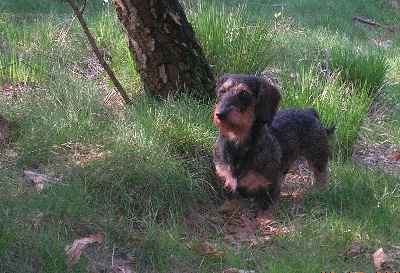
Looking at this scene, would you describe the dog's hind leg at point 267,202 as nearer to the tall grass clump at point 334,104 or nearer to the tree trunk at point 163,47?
the tall grass clump at point 334,104

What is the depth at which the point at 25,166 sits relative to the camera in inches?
175

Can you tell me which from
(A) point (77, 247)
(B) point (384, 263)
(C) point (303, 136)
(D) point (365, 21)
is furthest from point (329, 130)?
(D) point (365, 21)

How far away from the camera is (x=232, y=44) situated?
6125mm

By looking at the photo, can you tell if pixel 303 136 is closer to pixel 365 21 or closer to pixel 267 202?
pixel 267 202

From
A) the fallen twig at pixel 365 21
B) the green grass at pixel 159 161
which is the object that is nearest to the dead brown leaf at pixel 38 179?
the green grass at pixel 159 161

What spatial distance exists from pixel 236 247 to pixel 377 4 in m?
12.9

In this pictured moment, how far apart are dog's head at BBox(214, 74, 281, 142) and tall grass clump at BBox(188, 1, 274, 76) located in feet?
5.40

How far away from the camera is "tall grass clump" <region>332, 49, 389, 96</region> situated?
654 cm

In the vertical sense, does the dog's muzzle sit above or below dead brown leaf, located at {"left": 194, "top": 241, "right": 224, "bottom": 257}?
above

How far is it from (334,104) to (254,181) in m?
1.77

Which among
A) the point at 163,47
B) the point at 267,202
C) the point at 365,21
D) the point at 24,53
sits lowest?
the point at 365,21

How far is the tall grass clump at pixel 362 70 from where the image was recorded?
6.54 meters

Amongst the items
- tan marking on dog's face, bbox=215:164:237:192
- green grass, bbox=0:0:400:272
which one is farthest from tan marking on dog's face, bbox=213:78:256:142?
green grass, bbox=0:0:400:272

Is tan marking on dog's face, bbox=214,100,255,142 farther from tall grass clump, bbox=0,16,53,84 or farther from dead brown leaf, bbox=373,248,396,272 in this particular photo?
tall grass clump, bbox=0,16,53,84
